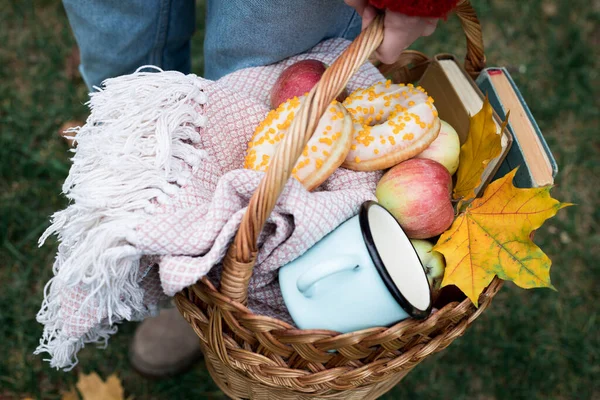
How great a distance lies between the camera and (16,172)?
1.54 m

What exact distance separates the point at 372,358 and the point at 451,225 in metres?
0.27

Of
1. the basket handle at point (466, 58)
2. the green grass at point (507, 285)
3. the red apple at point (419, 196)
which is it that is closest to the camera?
the red apple at point (419, 196)

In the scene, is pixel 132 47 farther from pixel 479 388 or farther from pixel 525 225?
pixel 479 388

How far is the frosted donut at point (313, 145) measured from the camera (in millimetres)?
854

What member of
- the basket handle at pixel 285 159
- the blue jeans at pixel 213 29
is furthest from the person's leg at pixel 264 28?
the basket handle at pixel 285 159

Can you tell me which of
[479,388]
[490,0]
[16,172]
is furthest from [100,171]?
[490,0]

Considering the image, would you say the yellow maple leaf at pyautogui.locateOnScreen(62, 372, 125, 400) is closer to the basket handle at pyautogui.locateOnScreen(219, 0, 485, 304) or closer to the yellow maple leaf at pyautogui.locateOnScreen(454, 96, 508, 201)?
the basket handle at pyautogui.locateOnScreen(219, 0, 485, 304)

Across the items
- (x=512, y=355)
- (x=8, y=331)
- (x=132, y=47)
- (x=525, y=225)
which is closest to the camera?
(x=525, y=225)


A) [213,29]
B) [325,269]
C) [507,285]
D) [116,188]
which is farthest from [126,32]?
[507,285]

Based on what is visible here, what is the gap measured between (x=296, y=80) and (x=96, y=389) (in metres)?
0.82

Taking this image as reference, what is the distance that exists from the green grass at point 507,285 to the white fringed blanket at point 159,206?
0.48 meters

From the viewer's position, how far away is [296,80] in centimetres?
96

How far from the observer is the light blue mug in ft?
2.36

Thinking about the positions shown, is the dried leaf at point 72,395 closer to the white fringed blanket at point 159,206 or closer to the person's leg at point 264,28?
the white fringed blanket at point 159,206
